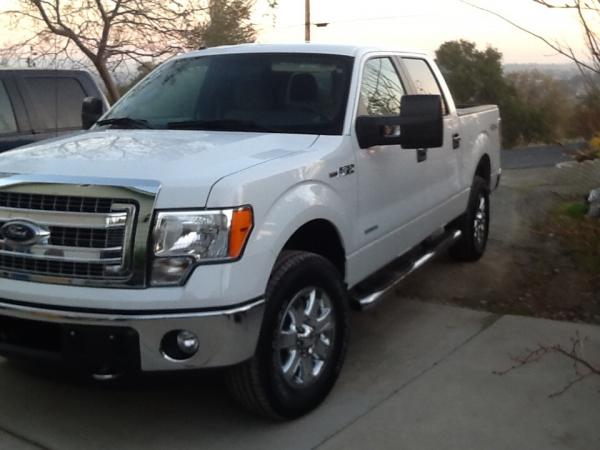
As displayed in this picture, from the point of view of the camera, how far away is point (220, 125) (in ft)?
15.6

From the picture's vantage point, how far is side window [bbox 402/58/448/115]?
6.06 metres

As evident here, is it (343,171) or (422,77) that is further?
(422,77)

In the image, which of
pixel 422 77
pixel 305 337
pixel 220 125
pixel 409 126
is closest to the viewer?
pixel 305 337

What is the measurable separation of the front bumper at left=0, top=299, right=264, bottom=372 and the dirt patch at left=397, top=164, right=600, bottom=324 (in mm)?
2871

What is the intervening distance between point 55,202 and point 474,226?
4252mm

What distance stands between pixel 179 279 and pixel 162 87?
2.25 m

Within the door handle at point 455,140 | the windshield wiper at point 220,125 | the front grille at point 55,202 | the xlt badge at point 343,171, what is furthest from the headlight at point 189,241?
the door handle at point 455,140

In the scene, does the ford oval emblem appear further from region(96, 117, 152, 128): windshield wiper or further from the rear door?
the rear door

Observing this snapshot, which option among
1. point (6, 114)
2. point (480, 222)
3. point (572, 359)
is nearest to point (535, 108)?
point (480, 222)

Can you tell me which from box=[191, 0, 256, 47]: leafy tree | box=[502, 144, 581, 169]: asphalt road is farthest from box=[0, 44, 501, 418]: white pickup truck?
box=[191, 0, 256, 47]: leafy tree

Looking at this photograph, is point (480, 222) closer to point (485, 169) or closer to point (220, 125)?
point (485, 169)

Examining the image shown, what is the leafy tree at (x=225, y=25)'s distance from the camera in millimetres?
21234

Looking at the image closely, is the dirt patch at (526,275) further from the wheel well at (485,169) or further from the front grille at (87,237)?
the front grille at (87,237)

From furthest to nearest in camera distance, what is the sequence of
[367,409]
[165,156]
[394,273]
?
1. [394,273]
2. [367,409]
3. [165,156]
